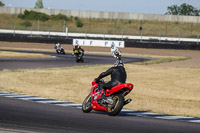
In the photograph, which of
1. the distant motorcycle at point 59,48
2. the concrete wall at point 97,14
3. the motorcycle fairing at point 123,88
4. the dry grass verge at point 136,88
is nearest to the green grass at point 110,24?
the concrete wall at point 97,14

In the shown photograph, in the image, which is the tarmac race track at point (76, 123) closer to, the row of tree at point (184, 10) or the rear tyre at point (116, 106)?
the rear tyre at point (116, 106)

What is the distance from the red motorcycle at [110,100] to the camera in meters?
9.48

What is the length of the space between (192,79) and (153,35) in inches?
1583

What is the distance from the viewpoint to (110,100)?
9781 mm

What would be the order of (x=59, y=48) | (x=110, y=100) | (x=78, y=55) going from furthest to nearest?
(x=59, y=48) → (x=78, y=55) → (x=110, y=100)

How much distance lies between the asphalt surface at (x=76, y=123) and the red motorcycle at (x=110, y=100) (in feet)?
0.56

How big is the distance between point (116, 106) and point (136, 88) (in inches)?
344

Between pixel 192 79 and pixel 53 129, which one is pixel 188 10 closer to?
pixel 192 79

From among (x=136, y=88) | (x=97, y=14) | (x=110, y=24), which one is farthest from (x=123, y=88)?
(x=97, y=14)

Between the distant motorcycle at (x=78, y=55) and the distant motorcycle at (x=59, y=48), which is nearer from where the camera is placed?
the distant motorcycle at (x=78, y=55)

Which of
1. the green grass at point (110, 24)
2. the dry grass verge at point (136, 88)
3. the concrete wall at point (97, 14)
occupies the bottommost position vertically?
the dry grass verge at point (136, 88)

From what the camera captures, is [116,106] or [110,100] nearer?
[116,106]

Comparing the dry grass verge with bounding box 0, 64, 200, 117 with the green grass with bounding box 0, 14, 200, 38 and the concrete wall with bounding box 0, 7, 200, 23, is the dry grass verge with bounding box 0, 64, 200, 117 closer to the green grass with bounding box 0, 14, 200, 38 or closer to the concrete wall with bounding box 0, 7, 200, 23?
the green grass with bounding box 0, 14, 200, 38

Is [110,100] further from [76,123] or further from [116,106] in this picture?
[76,123]
